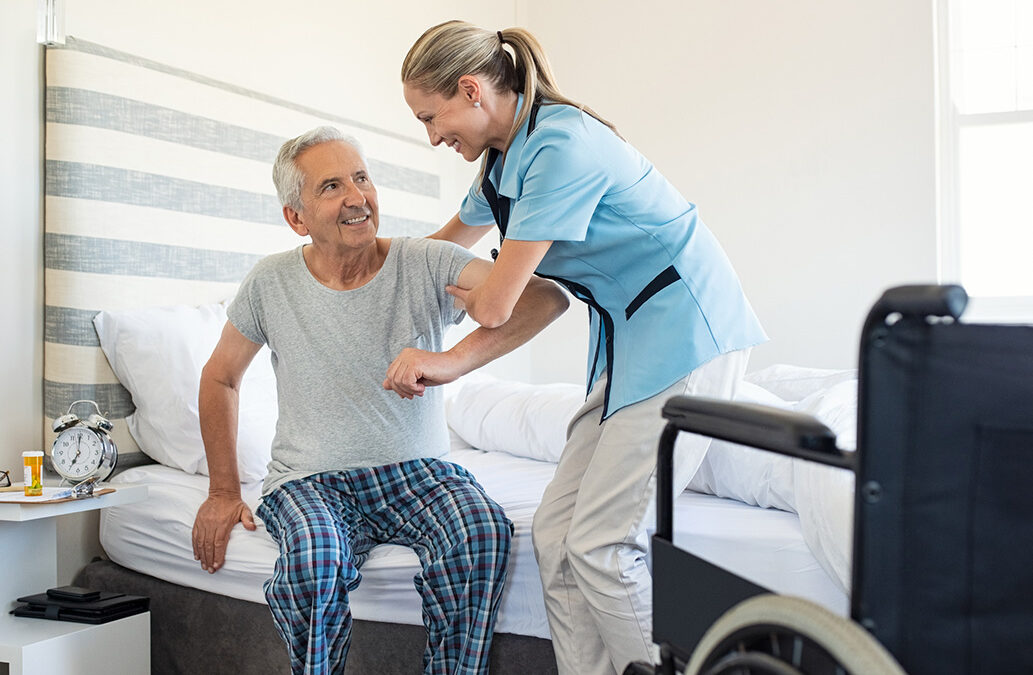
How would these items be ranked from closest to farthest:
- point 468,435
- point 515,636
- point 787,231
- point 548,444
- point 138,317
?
point 515,636, point 138,317, point 548,444, point 468,435, point 787,231

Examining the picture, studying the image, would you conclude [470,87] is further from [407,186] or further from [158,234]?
[407,186]

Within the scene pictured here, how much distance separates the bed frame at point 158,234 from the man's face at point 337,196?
628 mm

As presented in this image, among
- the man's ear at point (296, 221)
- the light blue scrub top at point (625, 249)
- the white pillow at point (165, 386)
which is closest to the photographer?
the light blue scrub top at point (625, 249)

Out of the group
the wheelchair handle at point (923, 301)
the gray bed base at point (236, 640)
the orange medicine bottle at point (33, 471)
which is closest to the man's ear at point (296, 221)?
the orange medicine bottle at point (33, 471)

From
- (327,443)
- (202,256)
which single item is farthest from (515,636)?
(202,256)

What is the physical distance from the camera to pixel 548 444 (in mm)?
Result: 2459

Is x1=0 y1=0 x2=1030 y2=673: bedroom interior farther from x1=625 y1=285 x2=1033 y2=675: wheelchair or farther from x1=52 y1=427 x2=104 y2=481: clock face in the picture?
x1=625 y1=285 x2=1033 y2=675: wheelchair

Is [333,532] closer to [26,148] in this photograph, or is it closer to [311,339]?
[311,339]

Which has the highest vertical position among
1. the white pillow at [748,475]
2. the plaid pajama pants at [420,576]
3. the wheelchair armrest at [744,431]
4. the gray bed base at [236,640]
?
the wheelchair armrest at [744,431]

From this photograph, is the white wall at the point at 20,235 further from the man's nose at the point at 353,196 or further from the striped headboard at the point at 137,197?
the man's nose at the point at 353,196

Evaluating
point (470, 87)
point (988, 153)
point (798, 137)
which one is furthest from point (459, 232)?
point (988, 153)

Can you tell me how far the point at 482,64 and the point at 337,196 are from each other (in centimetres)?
47

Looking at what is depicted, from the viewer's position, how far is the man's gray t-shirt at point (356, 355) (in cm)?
190

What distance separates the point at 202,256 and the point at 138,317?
311mm
